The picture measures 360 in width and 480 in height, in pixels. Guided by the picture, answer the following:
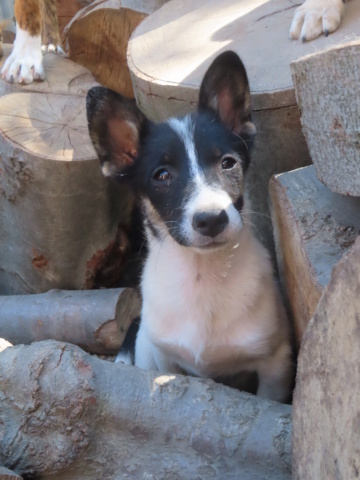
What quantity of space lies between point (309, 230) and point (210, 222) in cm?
33

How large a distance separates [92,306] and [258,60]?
60.8 inches

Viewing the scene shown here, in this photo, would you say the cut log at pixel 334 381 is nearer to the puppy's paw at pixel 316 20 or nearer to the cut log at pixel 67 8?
the puppy's paw at pixel 316 20

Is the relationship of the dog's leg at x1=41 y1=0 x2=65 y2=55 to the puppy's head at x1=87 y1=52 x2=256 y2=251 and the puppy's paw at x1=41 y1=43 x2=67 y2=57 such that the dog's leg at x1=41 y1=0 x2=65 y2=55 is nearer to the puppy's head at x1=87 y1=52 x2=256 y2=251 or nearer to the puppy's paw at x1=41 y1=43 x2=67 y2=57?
the puppy's paw at x1=41 y1=43 x2=67 y2=57

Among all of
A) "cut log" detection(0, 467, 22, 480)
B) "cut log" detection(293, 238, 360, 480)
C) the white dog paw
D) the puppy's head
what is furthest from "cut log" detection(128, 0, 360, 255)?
"cut log" detection(0, 467, 22, 480)

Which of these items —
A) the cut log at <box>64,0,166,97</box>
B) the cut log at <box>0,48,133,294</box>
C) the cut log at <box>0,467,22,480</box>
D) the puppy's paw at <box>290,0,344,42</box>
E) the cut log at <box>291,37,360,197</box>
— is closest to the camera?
the cut log at <box>291,37,360,197</box>

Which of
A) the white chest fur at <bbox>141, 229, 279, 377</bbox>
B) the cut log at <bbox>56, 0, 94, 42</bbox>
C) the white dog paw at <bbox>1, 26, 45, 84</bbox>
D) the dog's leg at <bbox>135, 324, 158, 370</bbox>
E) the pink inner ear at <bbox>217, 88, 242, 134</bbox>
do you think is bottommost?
the cut log at <bbox>56, 0, 94, 42</bbox>

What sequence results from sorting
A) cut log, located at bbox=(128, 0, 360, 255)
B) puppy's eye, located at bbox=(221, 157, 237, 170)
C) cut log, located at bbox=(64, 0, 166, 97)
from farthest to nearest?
cut log, located at bbox=(64, 0, 166, 97), cut log, located at bbox=(128, 0, 360, 255), puppy's eye, located at bbox=(221, 157, 237, 170)

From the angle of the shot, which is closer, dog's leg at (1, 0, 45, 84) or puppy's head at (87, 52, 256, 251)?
puppy's head at (87, 52, 256, 251)

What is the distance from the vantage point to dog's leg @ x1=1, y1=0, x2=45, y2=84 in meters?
4.09

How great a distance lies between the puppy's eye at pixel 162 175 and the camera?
2.63m

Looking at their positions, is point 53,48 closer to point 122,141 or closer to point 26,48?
point 26,48

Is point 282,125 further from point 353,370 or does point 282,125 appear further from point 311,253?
point 353,370

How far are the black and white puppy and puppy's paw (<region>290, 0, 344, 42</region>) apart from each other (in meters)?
0.47

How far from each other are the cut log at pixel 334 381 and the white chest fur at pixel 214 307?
0.97 m
